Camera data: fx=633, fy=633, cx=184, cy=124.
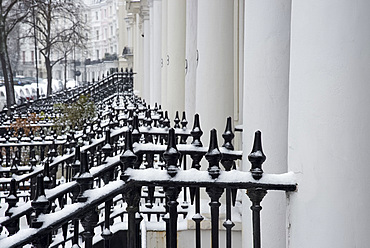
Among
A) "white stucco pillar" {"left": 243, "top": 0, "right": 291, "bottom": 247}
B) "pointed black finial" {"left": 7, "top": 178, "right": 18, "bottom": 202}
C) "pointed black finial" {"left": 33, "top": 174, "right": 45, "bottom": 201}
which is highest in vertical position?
"white stucco pillar" {"left": 243, "top": 0, "right": 291, "bottom": 247}

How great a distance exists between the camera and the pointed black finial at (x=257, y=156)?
10.2 feet

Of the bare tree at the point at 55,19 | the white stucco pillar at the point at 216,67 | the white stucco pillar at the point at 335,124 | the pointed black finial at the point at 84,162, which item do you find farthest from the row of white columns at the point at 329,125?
the bare tree at the point at 55,19

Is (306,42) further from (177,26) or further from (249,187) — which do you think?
(177,26)

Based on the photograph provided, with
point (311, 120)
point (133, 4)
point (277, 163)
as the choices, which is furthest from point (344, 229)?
point (133, 4)

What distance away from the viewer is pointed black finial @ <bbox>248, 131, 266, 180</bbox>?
10.2 feet

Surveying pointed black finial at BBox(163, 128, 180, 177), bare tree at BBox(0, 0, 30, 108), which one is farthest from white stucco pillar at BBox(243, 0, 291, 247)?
bare tree at BBox(0, 0, 30, 108)

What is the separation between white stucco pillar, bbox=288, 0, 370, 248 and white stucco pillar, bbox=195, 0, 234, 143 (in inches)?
153

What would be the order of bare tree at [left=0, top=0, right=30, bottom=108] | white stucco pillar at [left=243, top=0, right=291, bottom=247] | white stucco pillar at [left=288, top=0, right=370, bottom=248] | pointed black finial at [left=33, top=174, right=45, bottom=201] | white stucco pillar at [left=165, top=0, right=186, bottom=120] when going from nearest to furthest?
white stucco pillar at [left=288, top=0, right=370, bottom=248], pointed black finial at [left=33, top=174, right=45, bottom=201], white stucco pillar at [left=243, top=0, right=291, bottom=247], white stucco pillar at [left=165, top=0, right=186, bottom=120], bare tree at [left=0, top=0, right=30, bottom=108]

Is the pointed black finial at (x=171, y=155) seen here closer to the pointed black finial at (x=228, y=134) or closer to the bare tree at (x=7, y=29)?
the pointed black finial at (x=228, y=134)

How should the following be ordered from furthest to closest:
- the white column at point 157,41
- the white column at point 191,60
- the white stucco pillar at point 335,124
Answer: the white column at point 157,41, the white column at point 191,60, the white stucco pillar at point 335,124

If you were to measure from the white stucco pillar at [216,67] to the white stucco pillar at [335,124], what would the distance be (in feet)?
12.7

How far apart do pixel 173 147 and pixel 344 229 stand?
0.96 meters

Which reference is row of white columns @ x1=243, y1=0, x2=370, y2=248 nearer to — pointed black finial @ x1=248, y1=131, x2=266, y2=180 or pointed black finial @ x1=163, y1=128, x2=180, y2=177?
pointed black finial @ x1=248, y1=131, x2=266, y2=180

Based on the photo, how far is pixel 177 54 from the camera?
9852 mm
